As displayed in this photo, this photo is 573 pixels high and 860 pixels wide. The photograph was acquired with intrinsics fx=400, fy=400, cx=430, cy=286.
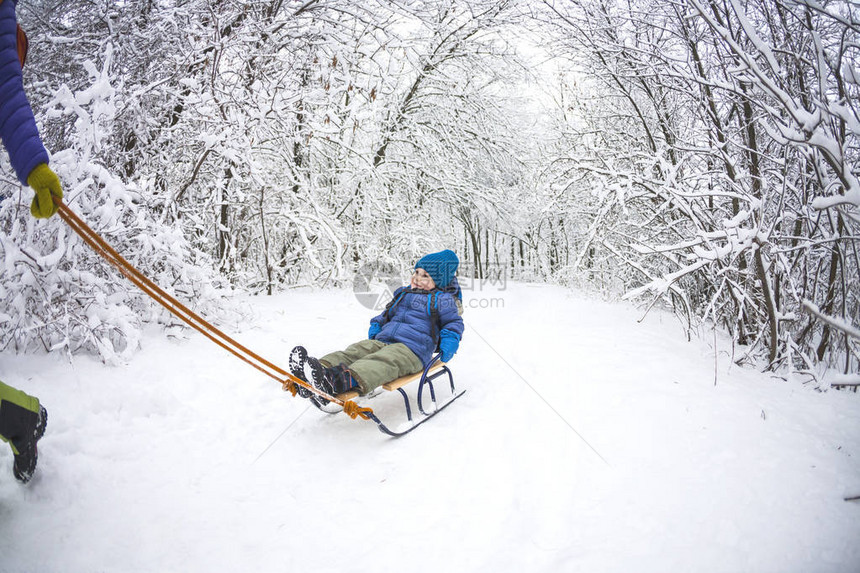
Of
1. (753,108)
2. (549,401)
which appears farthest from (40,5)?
(753,108)

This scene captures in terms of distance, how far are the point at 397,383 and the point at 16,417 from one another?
72.6 inches

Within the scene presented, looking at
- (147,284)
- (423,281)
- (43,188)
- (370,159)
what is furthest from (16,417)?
(370,159)

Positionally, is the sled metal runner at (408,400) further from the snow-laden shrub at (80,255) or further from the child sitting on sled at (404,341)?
the snow-laden shrub at (80,255)

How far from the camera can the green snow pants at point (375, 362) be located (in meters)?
2.54

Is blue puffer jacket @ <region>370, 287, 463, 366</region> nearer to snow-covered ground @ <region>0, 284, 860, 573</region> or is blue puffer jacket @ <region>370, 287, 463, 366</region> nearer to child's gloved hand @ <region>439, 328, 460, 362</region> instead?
child's gloved hand @ <region>439, 328, 460, 362</region>

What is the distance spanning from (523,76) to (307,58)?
4806mm

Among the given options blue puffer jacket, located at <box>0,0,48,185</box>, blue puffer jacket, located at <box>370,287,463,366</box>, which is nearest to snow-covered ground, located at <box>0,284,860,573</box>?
blue puffer jacket, located at <box>370,287,463,366</box>

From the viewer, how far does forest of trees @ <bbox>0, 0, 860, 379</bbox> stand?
2463mm

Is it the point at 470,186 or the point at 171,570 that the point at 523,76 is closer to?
the point at 470,186

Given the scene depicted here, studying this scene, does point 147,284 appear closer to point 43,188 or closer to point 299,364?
point 43,188

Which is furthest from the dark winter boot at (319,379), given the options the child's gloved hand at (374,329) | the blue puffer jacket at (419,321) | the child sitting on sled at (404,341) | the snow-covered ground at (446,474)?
the child's gloved hand at (374,329)

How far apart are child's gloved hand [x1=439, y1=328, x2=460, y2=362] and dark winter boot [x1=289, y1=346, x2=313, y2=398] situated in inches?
40.4

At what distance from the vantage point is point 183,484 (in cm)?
205

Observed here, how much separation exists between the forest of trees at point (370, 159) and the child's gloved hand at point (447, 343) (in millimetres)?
1292
